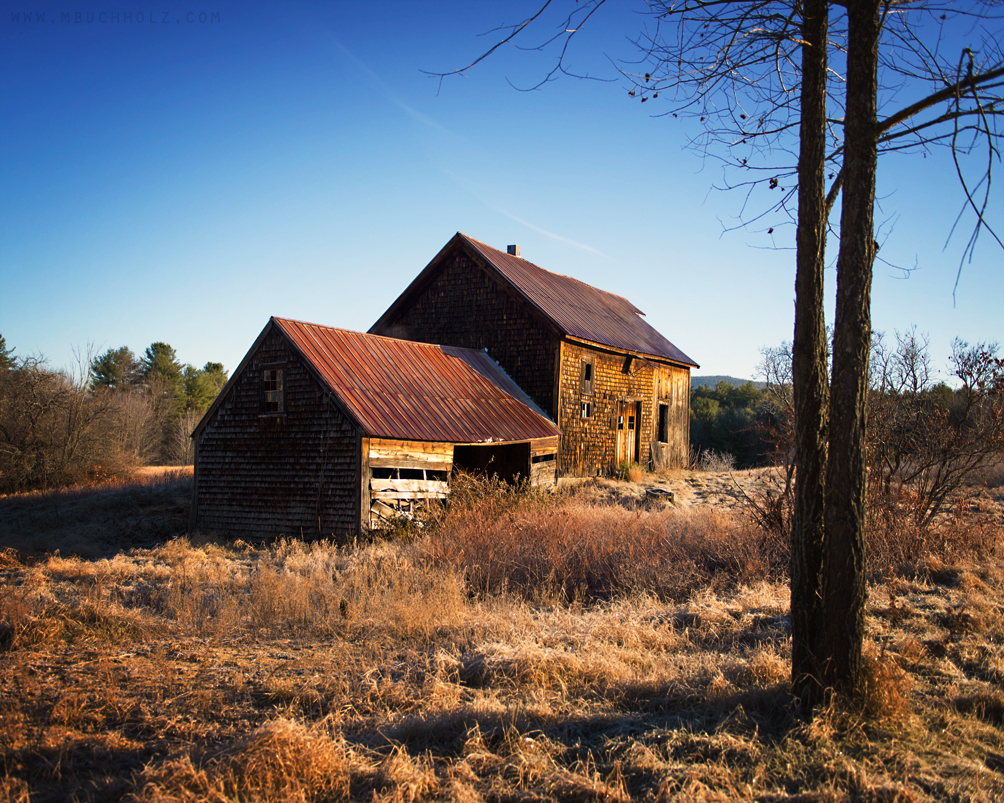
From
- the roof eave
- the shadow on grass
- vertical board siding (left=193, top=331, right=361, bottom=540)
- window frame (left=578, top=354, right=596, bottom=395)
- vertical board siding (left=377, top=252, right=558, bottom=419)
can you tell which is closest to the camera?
vertical board siding (left=193, top=331, right=361, bottom=540)

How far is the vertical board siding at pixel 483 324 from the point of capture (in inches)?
787

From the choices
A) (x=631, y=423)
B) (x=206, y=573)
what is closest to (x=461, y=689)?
(x=206, y=573)

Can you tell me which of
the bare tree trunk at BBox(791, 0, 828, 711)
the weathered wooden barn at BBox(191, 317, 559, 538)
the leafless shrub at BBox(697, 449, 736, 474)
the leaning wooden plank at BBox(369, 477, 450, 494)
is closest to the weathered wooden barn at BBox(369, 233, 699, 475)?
the leafless shrub at BBox(697, 449, 736, 474)

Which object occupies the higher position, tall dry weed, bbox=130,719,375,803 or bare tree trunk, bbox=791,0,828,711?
bare tree trunk, bbox=791,0,828,711

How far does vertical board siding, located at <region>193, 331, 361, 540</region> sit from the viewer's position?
13.6 m

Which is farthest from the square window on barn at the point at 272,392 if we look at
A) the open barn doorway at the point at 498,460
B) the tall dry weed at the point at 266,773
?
the tall dry weed at the point at 266,773

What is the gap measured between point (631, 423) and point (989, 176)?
1972 cm

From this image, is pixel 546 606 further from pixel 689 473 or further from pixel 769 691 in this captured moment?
pixel 689 473

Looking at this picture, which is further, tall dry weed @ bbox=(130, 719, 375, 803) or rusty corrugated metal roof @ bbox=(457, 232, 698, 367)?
rusty corrugated metal roof @ bbox=(457, 232, 698, 367)

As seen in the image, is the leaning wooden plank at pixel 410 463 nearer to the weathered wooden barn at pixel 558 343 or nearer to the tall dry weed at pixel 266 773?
the weathered wooden barn at pixel 558 343

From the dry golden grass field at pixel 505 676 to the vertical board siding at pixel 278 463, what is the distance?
2.90 m

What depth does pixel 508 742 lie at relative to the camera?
4020mm

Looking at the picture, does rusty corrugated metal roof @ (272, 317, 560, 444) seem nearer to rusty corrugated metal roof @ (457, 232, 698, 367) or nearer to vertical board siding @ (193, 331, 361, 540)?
vertical board siding @ (193, 331, 361, 540)

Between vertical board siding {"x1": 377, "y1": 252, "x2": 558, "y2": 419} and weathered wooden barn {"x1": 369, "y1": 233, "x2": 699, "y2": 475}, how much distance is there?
32mm
